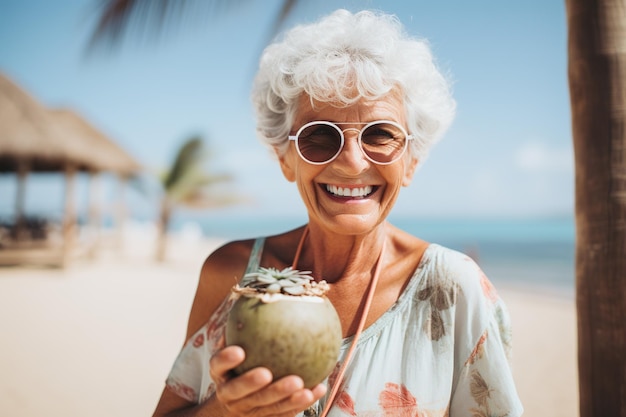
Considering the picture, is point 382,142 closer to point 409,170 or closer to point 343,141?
point 343,141

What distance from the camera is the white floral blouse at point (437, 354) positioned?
144cm

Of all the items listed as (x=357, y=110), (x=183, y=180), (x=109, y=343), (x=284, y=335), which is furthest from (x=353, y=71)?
(x=183, y=180)

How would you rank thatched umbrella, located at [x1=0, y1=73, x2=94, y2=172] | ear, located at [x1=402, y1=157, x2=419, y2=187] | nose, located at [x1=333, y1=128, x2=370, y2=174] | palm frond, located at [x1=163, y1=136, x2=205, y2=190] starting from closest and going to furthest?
nose, located at [x1=333, y1=128, x2=370, y2=174] → ear, located at [x1=402, y1=157, x2=419, y2=187] → thatched umbrella, located at [x1=0, y1=73, x2=94, y2=172] → palm frond, located at [x1=163, y1=136, x2=205, y2=190]

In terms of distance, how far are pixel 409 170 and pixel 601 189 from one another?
65 cm

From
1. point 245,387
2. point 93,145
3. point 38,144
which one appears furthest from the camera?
point 93,145

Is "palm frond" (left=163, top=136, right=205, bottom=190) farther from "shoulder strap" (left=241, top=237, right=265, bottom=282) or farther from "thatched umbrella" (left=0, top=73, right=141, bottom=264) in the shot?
"shoulder strap" (left=241, top=237, right=265, bottom=282)

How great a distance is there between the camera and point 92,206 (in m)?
17.2

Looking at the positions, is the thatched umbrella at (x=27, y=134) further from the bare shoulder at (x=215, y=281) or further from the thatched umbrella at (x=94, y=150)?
the bare shoulder at (x=215, y=281)

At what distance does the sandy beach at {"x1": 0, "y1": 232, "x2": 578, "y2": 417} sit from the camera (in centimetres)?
541

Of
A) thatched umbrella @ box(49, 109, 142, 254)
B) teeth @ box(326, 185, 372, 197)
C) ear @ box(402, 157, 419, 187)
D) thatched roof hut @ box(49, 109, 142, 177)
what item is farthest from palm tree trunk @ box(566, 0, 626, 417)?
thatched umbrella @ box(49, 109, 142, 254)

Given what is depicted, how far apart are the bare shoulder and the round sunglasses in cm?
49

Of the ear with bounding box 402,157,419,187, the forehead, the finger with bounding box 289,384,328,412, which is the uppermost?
the forehead

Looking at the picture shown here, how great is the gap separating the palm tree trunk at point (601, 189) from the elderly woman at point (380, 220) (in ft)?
1.40

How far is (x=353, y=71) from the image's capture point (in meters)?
1.47
